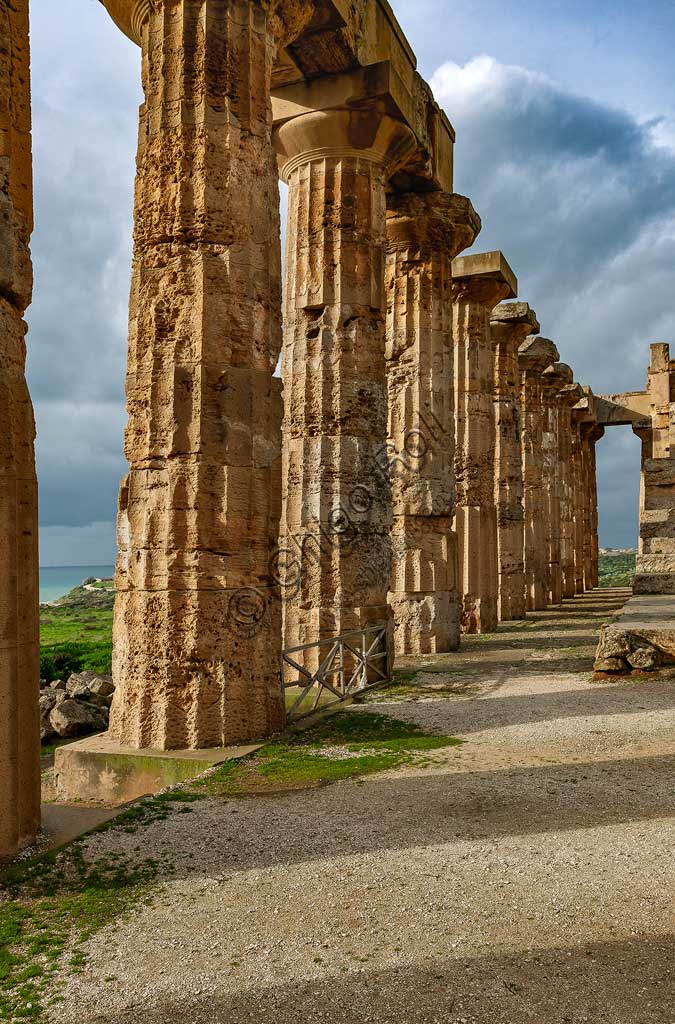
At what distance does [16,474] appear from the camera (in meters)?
4.69

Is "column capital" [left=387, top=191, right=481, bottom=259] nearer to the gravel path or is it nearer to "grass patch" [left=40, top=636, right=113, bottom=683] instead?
the gravel path

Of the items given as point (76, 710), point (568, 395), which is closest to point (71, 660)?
point (76, 710)

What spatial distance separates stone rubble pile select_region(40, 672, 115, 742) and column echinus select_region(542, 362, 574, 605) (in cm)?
1648

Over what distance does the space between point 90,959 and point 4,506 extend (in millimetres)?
2337

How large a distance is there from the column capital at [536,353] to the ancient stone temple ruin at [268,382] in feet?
18.8

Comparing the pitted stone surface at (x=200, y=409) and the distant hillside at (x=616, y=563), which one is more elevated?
the pitted stone surface at (x=200, y=409)

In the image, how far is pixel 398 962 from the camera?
11.1 feet

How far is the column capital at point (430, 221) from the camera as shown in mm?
13695

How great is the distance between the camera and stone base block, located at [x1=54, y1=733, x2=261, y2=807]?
264 inches

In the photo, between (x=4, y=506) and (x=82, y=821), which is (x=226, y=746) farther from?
(x=4, y=506)

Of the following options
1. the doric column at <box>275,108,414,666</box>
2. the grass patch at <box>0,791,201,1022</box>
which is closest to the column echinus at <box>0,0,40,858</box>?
the grass patch at <box>0,791,201,1022</box>

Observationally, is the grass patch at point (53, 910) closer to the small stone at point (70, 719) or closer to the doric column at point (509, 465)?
the small stone at point (70, 719)

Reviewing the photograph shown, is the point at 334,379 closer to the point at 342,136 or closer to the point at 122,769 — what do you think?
the point at 342,136

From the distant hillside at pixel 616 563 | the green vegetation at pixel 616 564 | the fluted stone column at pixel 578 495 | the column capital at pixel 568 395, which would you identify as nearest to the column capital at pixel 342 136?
the column capital at pixel 568 395
